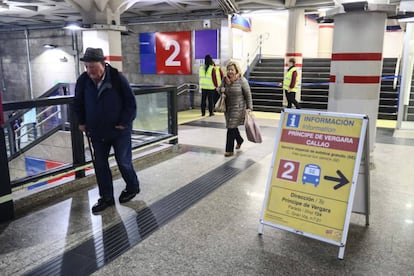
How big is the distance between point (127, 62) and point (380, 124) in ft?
29.5

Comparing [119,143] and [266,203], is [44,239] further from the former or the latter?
[266,203]

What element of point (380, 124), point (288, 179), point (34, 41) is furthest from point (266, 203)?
point (34, 41)

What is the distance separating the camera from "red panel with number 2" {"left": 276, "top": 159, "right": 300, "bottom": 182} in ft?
9.18

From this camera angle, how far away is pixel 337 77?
477 cm

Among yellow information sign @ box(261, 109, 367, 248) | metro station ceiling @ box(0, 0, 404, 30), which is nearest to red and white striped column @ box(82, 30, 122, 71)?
metro station ceiling @ box(0, 0, 404, 30)

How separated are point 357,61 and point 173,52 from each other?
8317mm

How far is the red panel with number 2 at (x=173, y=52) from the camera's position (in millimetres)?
11773

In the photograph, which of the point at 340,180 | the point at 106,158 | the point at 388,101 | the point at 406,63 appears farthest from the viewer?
the point at 388,101

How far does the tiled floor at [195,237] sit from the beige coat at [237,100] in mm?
1073

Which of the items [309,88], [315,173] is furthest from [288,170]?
[309,88]

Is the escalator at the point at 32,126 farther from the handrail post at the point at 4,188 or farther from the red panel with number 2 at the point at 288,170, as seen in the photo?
the red panel with number 2 at the point at 288,170

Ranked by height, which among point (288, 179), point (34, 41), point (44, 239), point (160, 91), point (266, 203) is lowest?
point (44, 239)

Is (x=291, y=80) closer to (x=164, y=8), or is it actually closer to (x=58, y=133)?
(x=164, y=8)

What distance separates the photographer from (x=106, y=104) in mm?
3191
